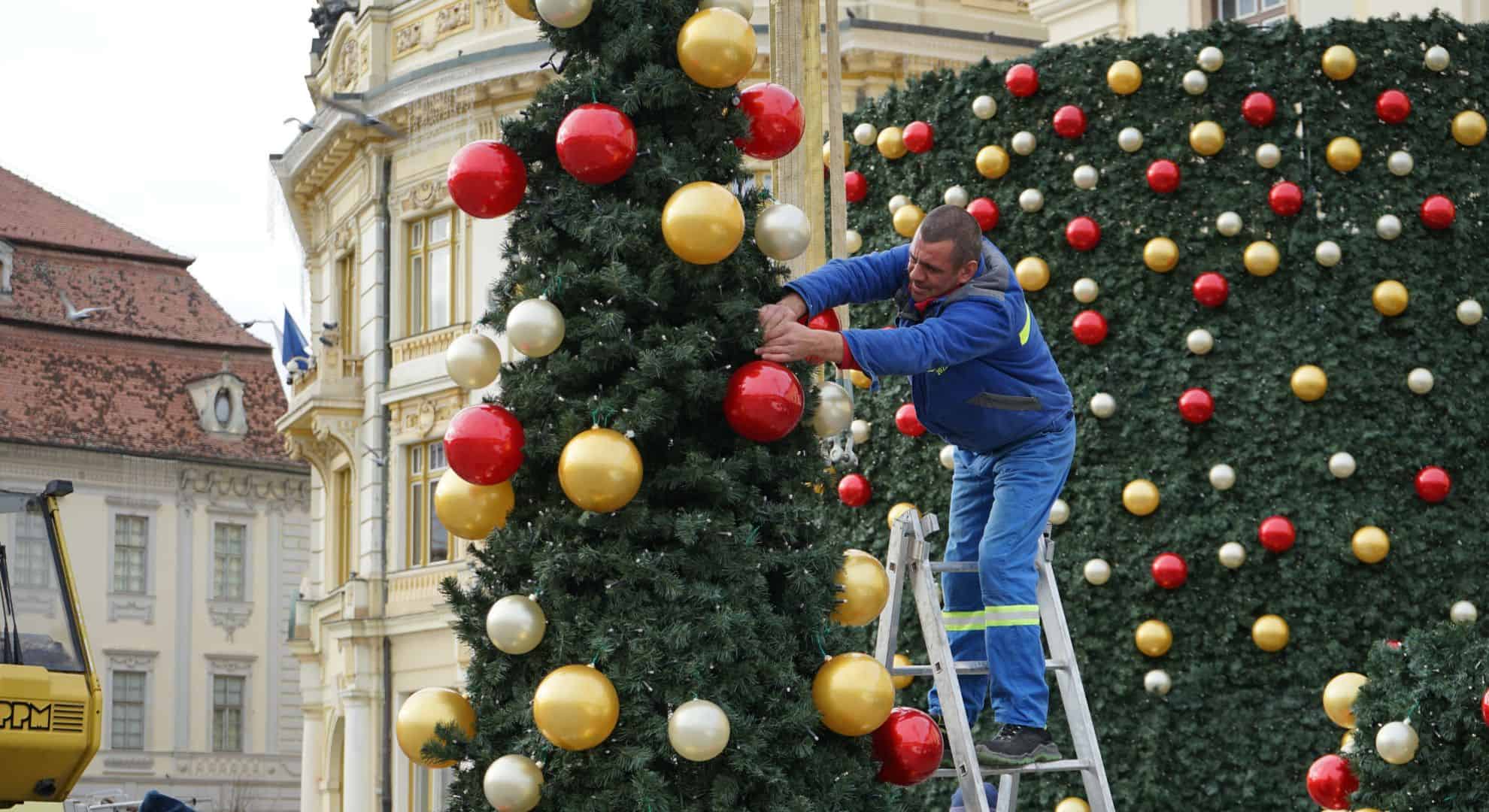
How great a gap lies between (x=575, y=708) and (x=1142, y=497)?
5.62 meters

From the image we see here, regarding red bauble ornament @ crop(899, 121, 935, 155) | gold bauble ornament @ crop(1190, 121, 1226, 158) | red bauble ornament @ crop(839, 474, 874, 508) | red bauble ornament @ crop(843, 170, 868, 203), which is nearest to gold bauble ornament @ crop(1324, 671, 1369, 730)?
gold bauble ornament @ crop(1190, 121, 1226, 158)

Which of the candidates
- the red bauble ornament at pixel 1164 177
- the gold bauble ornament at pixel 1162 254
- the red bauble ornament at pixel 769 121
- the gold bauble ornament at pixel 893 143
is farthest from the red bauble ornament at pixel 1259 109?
the red bauble ornament at pixel 769 121

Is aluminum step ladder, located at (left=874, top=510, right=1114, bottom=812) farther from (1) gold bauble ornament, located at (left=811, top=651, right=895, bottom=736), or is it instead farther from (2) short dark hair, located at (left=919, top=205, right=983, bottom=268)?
(2) short dark hair, located at (left=919, top=205, right=983, bottom=268)

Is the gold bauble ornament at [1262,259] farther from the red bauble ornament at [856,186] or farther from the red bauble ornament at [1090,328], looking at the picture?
the red bauble ornament at [856,186]

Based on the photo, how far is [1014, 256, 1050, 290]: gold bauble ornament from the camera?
10.3 meters

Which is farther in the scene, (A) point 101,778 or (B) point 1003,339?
(A) point 101,778

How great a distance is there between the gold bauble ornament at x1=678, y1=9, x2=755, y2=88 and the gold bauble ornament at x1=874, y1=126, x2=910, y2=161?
5487 mm

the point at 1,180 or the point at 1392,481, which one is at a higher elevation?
the point at 1,180

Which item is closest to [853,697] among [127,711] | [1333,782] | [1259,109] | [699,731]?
[699,731]

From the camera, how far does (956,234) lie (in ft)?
18.9

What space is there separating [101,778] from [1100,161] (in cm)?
3217

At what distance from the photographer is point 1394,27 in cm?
1034

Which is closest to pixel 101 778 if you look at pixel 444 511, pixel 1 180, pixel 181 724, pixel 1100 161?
pixel 181 724

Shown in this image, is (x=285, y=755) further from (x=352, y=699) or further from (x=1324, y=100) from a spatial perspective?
(x=1324, y=100)
